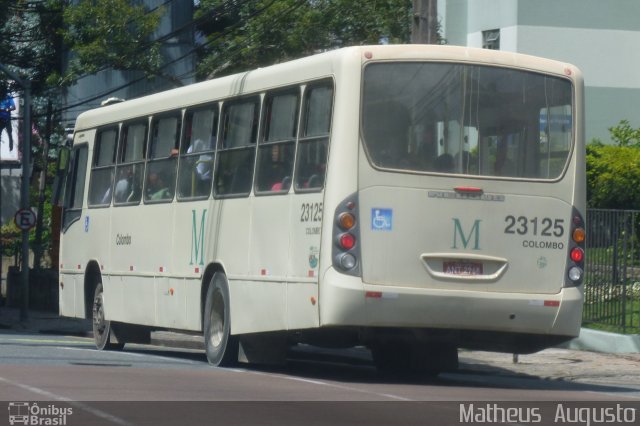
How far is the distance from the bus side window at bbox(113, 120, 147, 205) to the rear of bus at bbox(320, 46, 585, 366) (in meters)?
5.39

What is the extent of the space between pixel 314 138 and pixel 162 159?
163 inches

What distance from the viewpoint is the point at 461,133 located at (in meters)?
12.9

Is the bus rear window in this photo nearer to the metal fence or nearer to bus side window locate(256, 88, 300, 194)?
→ bus side window locate(256, 88, 300, 194)

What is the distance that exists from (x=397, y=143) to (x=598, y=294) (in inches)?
289

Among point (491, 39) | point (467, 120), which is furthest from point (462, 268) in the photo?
point (491, 39)

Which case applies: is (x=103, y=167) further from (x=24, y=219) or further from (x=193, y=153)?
(x=24, y=219)

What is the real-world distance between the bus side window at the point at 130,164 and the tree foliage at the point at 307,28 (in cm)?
1190

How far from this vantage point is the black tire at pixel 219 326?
14.9m

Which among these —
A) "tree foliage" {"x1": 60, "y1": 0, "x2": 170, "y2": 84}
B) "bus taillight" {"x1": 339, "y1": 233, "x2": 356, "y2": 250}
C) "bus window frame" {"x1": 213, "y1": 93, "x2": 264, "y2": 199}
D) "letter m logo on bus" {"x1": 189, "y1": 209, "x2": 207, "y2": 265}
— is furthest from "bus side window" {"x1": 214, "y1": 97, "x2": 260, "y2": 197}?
"tree foliage" {"x1": 60, "y1": 0, "x2": 170, "y2": 84}

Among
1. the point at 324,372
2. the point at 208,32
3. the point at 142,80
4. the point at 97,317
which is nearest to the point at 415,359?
the point at 324,372

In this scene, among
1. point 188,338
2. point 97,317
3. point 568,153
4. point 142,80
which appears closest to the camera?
point 568,153

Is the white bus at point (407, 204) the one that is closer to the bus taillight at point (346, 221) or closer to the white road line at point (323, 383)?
the bus taillight at point (346, 221)
